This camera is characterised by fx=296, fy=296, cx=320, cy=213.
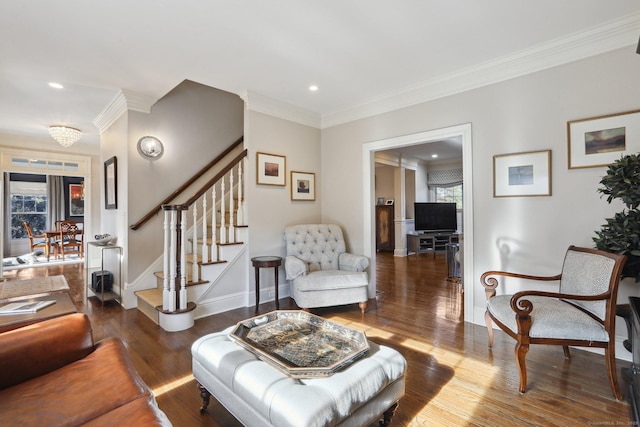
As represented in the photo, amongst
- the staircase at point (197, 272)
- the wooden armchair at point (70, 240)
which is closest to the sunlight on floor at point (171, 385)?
the staircase at point (197, 272)

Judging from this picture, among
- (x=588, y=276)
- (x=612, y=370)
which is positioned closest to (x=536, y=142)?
(x=588, y=276)

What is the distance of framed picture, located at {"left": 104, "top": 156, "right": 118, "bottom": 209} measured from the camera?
3.97 meters

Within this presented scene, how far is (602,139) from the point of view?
2.43 meters

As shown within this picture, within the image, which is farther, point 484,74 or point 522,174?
point 484,74

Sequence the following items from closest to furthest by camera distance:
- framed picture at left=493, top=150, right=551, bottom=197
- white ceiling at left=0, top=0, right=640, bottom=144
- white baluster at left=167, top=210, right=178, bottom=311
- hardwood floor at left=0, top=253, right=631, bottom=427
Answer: hardwood floor at left=0, top=253, right=631, bottom=427 < white ceiling at left=0, top=0, right=640, bottom=144 < framed picture at left=493, top=150, right=551, bottom=197 < white baluster at left=167, top=210, right=178, bottom=311

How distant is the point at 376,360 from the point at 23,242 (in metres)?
10.9

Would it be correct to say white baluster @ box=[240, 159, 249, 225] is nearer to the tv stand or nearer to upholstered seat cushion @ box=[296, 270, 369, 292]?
upholstered seat cushion @ box=[296, 270, 369, 292]

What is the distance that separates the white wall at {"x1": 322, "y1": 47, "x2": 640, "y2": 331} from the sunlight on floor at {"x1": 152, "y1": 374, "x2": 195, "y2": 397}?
2.75 m

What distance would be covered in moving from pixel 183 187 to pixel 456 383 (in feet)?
12.8

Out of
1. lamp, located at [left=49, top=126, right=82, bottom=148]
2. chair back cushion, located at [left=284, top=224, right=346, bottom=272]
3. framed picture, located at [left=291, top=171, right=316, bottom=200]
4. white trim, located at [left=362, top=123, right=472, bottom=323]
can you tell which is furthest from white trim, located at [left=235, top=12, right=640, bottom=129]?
lamp, located at [left=49, top=126, right=82, bottom=148]

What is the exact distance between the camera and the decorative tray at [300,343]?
1.42 meters

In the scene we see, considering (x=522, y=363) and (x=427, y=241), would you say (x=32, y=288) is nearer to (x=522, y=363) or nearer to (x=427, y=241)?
(x=522, y=363)

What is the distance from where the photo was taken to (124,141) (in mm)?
3746

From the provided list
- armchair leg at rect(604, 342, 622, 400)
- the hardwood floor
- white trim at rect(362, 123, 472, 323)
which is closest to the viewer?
the hardwood floor
